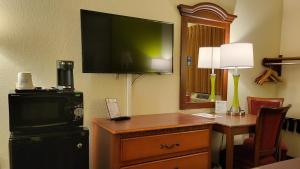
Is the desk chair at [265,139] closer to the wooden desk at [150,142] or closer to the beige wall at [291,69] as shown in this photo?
the wooden desk at [150,142]

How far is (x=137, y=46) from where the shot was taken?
7.39 ft

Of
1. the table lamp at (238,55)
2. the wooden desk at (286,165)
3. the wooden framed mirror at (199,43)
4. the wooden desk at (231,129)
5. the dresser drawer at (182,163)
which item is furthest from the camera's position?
the wooden framed mirror at (199,43)

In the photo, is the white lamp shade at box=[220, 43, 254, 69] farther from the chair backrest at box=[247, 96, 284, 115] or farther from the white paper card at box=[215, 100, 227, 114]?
the chair backrest at box=[247, 96, 284, 115]

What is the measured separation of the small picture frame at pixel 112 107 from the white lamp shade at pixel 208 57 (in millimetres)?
1184

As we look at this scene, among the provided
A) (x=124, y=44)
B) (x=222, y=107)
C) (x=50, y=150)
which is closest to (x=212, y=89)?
(x=222, y=107)

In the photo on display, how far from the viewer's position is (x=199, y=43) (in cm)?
279

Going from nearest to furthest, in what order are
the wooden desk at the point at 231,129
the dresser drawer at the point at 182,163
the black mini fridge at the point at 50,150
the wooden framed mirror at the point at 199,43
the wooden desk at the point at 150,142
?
1. the black mini fridge at the point at 50,150
2. the wooden desk at the point at 150,142
3. the dresser drawer at the point at 182,163
4. the wooden desk at the point at 231,129
5. the wooden framed mirror at the point at 199,43

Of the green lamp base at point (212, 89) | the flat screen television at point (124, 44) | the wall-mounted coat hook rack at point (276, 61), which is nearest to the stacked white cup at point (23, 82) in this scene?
the flat screen television at point (124, 44)

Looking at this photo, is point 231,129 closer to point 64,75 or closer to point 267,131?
point 267,131

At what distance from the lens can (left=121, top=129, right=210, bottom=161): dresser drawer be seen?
1735 millimetres

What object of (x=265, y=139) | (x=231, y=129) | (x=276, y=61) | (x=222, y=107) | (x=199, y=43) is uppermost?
(x=199, y=43)

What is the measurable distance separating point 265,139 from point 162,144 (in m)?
1.10

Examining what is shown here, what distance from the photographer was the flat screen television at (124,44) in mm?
2031

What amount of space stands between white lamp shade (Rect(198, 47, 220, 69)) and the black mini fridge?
171 centimetres
